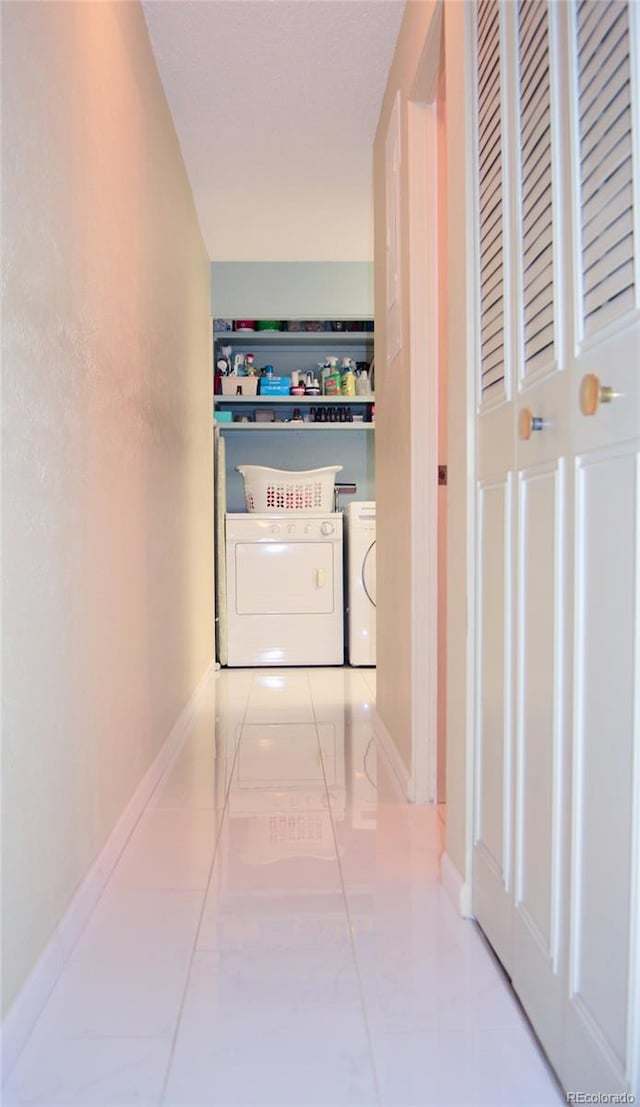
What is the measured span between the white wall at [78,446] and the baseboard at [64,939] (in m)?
0.03

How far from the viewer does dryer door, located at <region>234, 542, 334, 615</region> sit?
4816mm

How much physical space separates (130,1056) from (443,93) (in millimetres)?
2486

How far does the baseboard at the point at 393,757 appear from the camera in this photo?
8.34 feet

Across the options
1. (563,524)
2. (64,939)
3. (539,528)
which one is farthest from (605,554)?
(64,939)

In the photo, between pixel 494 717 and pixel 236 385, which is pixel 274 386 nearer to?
pixel 236 385

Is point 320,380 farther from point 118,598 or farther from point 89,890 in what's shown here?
point 89,890

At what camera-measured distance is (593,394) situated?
3.31 feet

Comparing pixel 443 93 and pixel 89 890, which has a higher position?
pixel 443 93

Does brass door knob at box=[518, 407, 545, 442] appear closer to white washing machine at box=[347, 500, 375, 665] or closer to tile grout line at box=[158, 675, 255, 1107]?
tile grout line at box=[158, 675, 255, 1107]

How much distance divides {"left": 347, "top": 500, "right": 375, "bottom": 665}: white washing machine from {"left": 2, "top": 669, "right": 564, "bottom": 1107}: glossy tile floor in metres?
2.32

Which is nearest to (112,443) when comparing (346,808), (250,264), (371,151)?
(346,808)

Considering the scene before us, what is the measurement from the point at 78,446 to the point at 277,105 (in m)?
2.10

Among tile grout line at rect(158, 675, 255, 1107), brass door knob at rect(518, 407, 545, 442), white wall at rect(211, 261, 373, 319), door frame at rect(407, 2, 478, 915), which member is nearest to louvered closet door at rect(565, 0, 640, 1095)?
brass door knob at rect(518, 407, 545, 442)

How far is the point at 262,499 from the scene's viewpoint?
496cm
